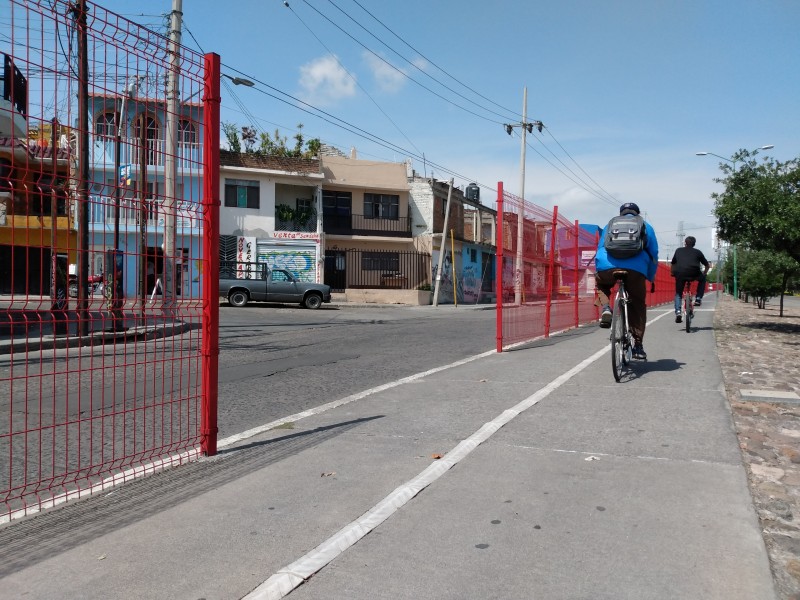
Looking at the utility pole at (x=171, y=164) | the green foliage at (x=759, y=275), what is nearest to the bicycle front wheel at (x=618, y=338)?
the utility pole at (x=171, y=164)

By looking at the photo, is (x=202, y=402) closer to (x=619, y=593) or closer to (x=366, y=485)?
(x=366, y=485)

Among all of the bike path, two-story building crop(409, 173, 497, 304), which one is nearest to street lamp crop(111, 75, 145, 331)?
the bike path

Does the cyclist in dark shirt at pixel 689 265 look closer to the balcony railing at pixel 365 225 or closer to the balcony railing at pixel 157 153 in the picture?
the balcony railing at pixel 157 153

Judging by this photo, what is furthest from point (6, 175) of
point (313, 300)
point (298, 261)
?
point (298, 261)

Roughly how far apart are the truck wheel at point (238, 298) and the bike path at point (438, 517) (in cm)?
2216

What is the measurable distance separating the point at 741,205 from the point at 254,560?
539 inches

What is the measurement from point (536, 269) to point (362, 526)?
9120mm

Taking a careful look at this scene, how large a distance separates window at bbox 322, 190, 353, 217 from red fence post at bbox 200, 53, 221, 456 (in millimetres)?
35864

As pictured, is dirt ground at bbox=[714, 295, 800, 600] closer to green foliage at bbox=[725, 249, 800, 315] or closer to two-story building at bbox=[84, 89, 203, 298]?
two-story building at bbox=[84, 89, 203, 298]

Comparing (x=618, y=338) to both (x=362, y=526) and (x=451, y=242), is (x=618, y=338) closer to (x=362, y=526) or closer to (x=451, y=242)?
(x=362, y=526)

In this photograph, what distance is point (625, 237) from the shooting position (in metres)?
6.85

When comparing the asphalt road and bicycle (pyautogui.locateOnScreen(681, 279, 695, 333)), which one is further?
bicycle (pyautogui.locateOnScreen(681, 279, 695, 333))

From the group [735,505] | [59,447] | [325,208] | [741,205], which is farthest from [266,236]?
[735,505]

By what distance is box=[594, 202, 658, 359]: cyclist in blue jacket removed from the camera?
7.00 metres
